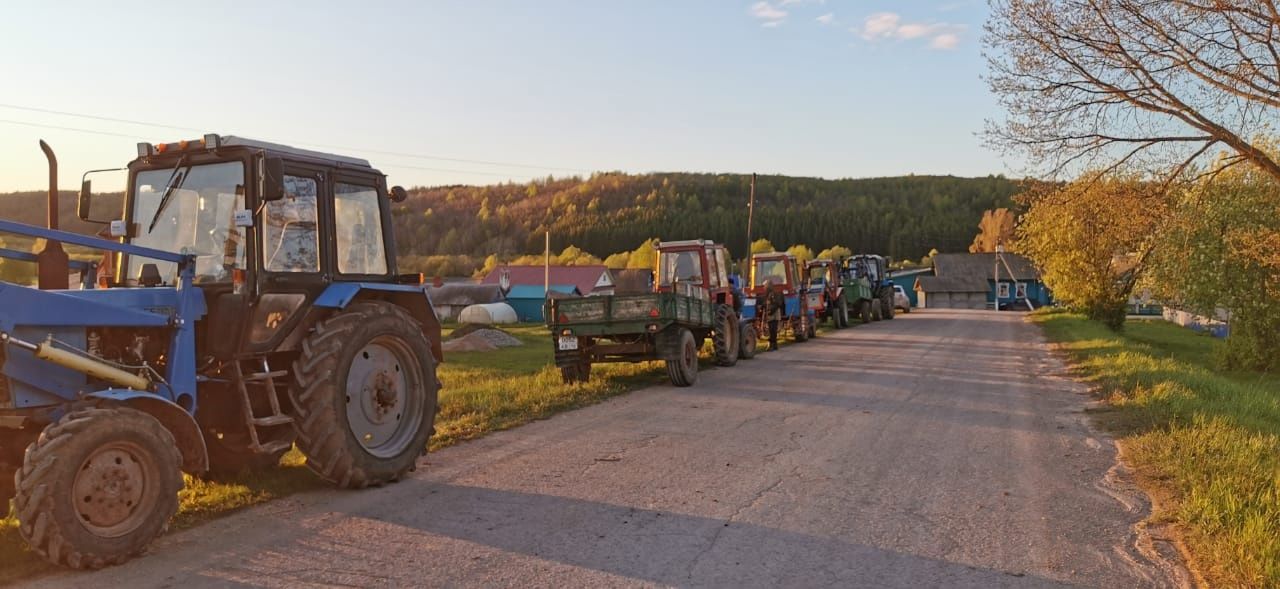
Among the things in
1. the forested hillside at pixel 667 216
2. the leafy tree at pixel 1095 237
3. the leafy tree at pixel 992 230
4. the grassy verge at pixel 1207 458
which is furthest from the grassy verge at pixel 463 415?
the leafy tree at pixel 992 230

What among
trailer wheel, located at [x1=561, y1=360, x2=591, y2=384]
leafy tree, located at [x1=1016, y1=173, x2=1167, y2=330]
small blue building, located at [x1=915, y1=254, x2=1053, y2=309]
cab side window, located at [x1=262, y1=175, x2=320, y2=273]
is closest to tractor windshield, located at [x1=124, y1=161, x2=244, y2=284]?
cab side window, located at [x1=262, y1=175, x2=320, y2=273]

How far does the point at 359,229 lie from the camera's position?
7348 mm

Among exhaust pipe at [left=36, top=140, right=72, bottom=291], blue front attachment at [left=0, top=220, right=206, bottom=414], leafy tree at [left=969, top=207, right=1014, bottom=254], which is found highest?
leafy tree at [left=969, top=207, right=1014, bottom=254]

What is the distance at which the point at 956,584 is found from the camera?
4746 mm

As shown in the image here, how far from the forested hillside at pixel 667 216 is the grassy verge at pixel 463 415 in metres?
95.8

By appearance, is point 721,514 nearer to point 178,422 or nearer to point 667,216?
point 178,422

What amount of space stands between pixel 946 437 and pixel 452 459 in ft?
16.7

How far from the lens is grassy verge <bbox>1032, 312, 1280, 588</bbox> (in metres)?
5.01

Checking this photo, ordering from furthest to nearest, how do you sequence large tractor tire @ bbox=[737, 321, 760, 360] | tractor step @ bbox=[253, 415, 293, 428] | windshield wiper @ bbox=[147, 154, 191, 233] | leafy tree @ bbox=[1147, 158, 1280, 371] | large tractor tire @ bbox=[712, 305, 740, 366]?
leafy tree @ bbox=[1147, 158, 1280, 371] → large tractor tire @ bbox=[737, 321, 760, 360] → large tractor tire @ bbox=[712, 305, 740, 366] → windshield wiper @ bbox=[147, 154, 191, 233] → tractor step @ bbox=[253, 415, 293, 428]

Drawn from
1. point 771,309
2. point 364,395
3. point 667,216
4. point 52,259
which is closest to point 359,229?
point 364,395

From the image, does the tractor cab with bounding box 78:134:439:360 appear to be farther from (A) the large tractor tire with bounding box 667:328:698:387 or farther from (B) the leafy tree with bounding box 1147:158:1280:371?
(B) the leafy tree with bounding box 1147:158:1280:371

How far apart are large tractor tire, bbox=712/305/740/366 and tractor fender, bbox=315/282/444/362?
9.80 metres

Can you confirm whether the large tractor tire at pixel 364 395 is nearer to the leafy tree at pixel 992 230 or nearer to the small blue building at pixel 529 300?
the small blue building at pixel 529 300

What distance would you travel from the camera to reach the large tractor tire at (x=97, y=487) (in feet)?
14.7
